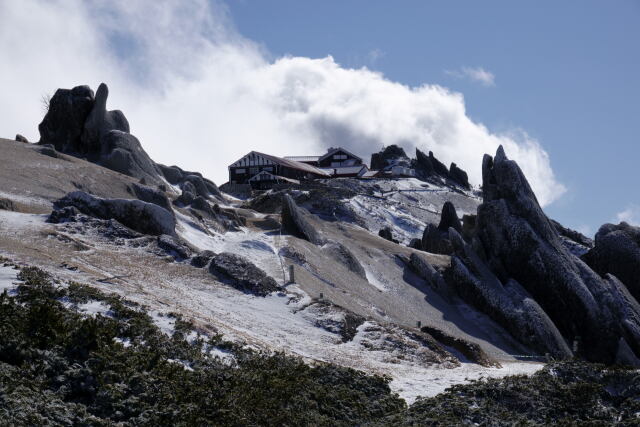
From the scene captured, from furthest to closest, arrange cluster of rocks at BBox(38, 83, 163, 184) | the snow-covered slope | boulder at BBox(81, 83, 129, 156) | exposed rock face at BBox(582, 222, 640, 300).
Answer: boulder at BBox(81, 83, 129, 156), cluster of rocks at BBox(38, 83, 163, 184), exposed rock face at BBox(582, 222, 640, 300), the snow-covered slope

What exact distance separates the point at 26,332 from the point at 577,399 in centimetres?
1278

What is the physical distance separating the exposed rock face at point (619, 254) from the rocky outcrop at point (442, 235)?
11.1m

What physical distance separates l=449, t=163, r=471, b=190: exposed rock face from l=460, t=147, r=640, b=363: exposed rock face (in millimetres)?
74554

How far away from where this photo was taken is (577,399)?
16.9 m

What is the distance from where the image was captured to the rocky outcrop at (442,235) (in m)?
57.9

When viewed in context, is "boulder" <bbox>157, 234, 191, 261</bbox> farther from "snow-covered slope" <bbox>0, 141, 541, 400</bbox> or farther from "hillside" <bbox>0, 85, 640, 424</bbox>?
"snow-covered slope" <bbox>0, 141, 541, 400</bbox>

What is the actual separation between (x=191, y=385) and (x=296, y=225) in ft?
104

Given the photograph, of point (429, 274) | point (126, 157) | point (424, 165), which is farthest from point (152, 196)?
point (424, 165)

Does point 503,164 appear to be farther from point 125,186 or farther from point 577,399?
point 577,399

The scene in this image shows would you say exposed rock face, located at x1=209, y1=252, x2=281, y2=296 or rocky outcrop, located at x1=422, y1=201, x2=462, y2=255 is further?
rocky outcrop, located at x1=422, y1=201, x2=462, y2=255

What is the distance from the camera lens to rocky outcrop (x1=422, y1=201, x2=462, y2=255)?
57.9m

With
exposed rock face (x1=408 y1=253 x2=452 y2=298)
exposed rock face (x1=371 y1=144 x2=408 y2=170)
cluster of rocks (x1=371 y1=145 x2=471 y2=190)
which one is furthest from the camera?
exposed rock face (x1=371 y1=144 x2=408 y2=170)

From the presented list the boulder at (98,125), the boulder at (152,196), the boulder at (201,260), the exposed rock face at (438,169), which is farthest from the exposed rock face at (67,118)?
the exposed rock face at (438,169)

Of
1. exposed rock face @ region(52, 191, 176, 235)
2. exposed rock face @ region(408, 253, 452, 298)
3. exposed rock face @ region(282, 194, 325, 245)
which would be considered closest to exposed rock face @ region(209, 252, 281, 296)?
exposed rock face @ region(52, 191, 176, 235)
